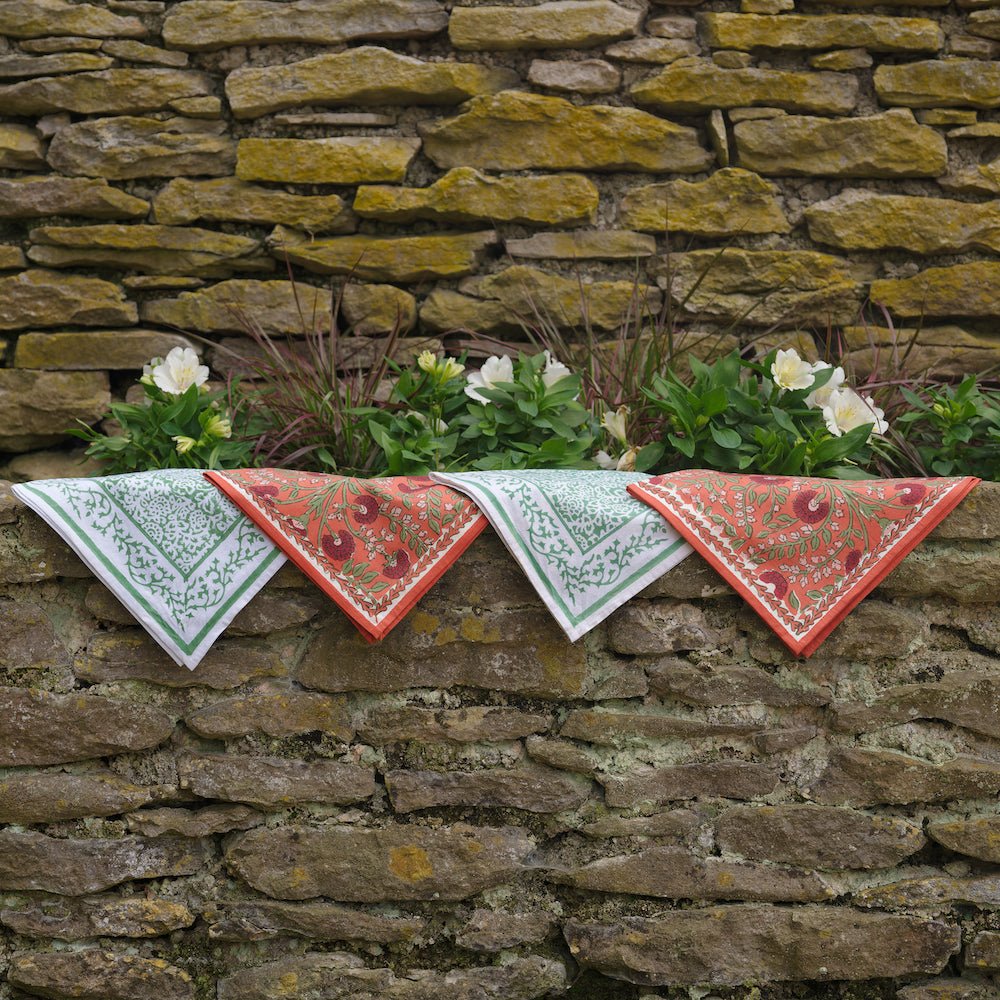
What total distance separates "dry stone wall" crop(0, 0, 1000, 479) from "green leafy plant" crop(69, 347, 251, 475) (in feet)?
1.69

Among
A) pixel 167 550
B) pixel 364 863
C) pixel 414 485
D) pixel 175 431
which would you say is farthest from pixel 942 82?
pixel 364 863

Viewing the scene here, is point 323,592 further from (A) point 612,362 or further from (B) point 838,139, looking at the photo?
(B) point 838,139

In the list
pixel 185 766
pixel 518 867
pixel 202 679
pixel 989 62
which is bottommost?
pixel 518 867

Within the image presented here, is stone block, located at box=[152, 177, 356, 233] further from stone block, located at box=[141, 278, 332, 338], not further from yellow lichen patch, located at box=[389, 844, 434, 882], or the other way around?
yellow lichen patch, located at box=[389, 844, 434, 882]

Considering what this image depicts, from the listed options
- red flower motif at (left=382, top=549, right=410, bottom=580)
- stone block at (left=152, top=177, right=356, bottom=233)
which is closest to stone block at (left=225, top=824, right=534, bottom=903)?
red flower motif at (left=382, top=549, right=410, bottom=580)

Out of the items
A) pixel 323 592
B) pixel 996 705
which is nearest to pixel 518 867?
pixel 323 592

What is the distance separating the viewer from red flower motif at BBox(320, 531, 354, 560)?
68.8 inches

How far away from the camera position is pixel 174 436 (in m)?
2.18

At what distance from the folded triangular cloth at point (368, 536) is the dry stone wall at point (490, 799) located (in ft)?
0.23

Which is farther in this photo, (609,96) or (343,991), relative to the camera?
(609,96)

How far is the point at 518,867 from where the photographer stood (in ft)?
5.90

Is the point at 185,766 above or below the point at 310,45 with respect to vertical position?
below

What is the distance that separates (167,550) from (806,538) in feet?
3.69

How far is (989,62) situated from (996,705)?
6.11 feet
